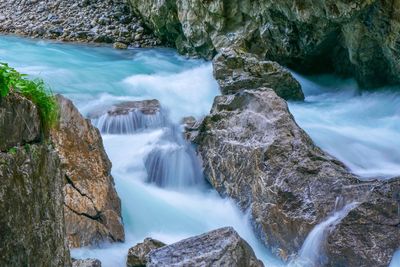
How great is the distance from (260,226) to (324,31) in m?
7.00

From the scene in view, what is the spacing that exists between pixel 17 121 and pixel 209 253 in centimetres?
215

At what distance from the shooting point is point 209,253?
4.32 meters

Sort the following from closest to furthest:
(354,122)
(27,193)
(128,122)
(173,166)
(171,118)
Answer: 1. (27,193)
2. (173,166)
3. (128,122)
4. (171,118)
5. (354,122)

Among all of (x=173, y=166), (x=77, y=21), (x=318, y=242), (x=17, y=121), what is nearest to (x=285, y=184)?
(x=318, y=242)

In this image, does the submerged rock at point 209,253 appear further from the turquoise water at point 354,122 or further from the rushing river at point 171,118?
the turquoise water at point 354,122

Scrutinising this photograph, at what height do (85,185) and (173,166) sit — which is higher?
(85,185)

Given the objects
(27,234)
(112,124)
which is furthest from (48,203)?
(112,124)

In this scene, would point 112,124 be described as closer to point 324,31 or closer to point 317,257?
point 317,257

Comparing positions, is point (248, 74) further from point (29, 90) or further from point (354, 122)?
point (29, 90)

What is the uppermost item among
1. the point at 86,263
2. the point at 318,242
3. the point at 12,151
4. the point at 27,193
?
the point at 12,151

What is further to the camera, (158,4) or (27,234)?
(158,4)

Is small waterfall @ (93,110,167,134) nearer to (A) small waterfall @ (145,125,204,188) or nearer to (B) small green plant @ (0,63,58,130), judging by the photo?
(A) small waterfall @ (145,125,204,188)

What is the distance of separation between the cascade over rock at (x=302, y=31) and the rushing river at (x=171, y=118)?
0.58 m

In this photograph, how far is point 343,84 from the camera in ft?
43.7
